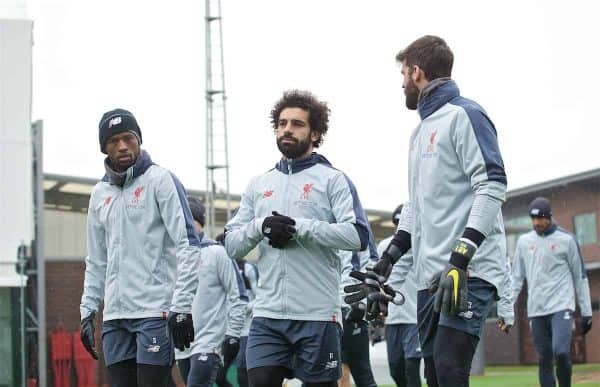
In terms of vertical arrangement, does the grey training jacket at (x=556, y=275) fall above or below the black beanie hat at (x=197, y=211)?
below

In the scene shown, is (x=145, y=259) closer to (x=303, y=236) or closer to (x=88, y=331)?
(x=88, y=331)

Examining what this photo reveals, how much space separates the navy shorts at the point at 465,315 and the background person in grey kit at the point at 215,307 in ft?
16.3

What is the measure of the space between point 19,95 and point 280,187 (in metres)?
11.6

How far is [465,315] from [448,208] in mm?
608

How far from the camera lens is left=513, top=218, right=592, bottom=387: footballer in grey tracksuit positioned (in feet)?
44.5

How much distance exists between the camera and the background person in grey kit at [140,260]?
24.1 ft

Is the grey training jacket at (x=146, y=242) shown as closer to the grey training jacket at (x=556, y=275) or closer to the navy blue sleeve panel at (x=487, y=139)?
the navy blue sleeve panel at (x=487, y=139)

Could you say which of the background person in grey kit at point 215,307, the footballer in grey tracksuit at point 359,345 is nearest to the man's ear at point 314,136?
the footballer in grey tracksuit at point 359,345

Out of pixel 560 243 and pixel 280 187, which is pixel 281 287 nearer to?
pixel 280 187

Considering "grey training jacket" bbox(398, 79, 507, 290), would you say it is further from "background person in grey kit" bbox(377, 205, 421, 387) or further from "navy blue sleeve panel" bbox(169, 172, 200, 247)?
"background person in grey kit" bbox(377, 205, 421, 387)

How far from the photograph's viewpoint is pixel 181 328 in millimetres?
7227

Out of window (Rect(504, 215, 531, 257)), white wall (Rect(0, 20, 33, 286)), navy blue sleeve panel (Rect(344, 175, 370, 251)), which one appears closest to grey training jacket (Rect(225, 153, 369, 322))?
navy blue sleeve panel (Rect(344, 175, 370, 251))

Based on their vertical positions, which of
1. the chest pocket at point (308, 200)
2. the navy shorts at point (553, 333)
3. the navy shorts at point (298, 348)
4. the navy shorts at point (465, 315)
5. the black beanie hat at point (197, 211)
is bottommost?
the navy shorts at point (553, 333)

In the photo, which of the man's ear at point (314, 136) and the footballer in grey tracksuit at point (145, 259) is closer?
the footballer in grey tracksuit at point (145, 259)
